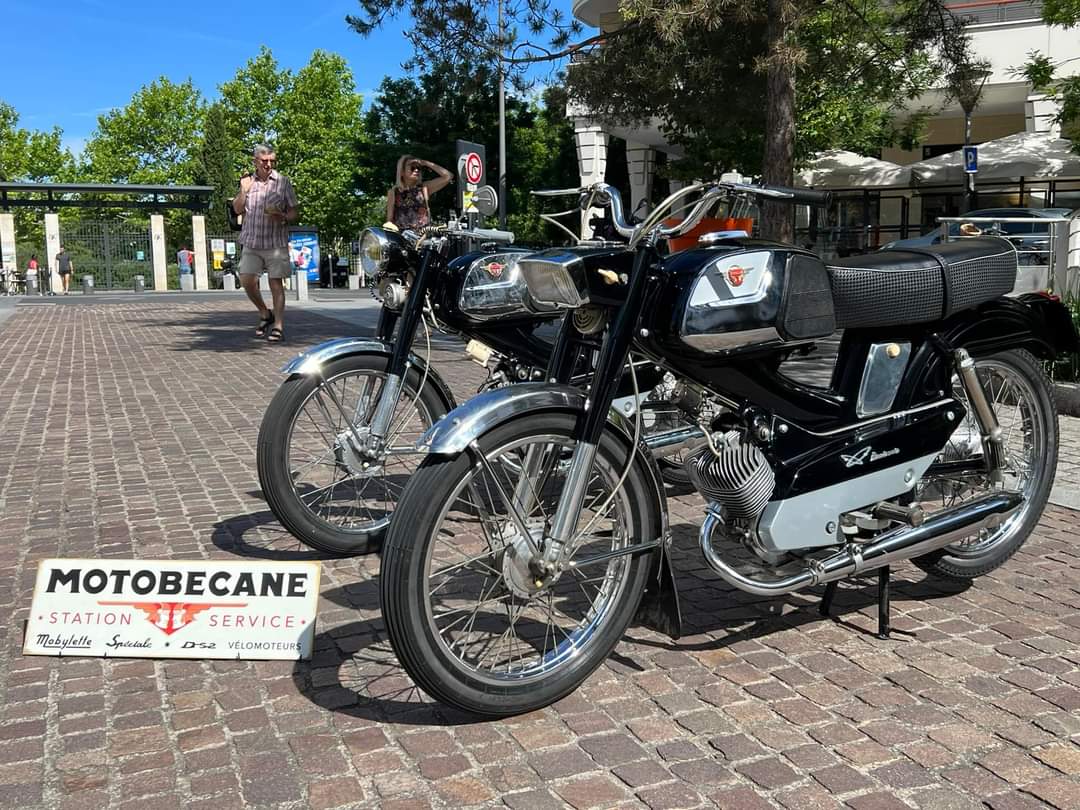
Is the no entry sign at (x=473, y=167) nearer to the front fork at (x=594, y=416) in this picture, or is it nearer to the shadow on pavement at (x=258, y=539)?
the shadow on pavement at (x=258, y=539)

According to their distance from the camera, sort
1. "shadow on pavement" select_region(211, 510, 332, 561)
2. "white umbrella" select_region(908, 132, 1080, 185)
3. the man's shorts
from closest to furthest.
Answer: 1. "shadow on pavement" select_region(211, 510, 332, 561)
2. the man's shorts
3. "white umbrella" select_region(908, 132, 1080, 185)

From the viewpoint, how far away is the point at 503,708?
277cm

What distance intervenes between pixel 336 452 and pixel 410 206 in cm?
407

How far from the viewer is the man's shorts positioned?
36.6 ft

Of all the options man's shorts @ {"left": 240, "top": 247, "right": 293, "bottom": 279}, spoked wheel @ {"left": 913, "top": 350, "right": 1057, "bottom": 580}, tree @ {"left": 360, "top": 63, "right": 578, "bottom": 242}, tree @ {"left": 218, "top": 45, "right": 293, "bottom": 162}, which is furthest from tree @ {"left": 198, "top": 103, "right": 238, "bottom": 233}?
spoked wheel @ {"left": 913, "top": 350, "right": 1057, "bottom": 580}

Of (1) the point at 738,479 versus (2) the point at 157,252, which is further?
(2) the point at 157,252

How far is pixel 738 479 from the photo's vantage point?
303 centimetres

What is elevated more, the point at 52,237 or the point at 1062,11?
the point at 1062,11

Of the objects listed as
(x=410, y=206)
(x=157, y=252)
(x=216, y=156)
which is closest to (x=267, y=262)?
(x=410, y=206)

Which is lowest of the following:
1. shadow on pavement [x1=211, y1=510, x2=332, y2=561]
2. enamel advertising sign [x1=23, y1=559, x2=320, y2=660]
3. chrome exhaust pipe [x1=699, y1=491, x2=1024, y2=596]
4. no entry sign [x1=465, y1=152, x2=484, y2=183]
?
shadow on pavement [x1=211, y1=510, x2=332, y2=561]

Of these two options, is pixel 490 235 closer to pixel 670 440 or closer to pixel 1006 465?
pixel 670 440

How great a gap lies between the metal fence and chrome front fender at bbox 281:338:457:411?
Result: 4176 centimetres

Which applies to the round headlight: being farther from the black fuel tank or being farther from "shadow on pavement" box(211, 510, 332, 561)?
the black fuel tank

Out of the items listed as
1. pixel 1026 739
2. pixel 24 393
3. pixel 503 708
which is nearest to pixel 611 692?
pixel 503 708
